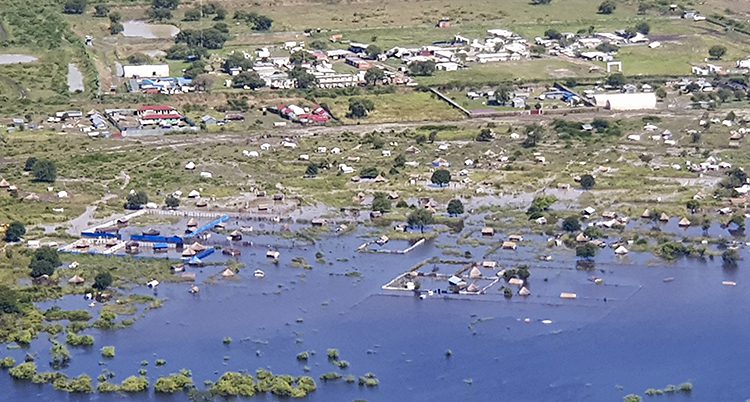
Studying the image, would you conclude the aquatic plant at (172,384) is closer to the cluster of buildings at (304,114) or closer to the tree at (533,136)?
the tree at (533,136)

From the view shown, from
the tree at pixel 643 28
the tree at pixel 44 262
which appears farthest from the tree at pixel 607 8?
the tree at pixel 44 262

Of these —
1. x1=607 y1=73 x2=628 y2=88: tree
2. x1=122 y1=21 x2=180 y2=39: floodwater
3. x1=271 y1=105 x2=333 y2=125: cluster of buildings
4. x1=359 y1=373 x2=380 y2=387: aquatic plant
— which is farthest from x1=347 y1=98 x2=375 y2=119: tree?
x1=359 y1=373 x2=380 y2=387: aquatic plant

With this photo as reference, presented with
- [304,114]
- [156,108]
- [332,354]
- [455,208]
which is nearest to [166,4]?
[156,108]

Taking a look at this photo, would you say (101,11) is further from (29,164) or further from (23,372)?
(23,372)

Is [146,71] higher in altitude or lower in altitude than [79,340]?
lower

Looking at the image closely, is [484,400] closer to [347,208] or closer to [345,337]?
[345,337]

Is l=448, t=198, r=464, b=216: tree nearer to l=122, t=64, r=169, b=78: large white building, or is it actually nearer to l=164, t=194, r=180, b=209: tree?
l=164, t=194, r=180, b=209: tree
